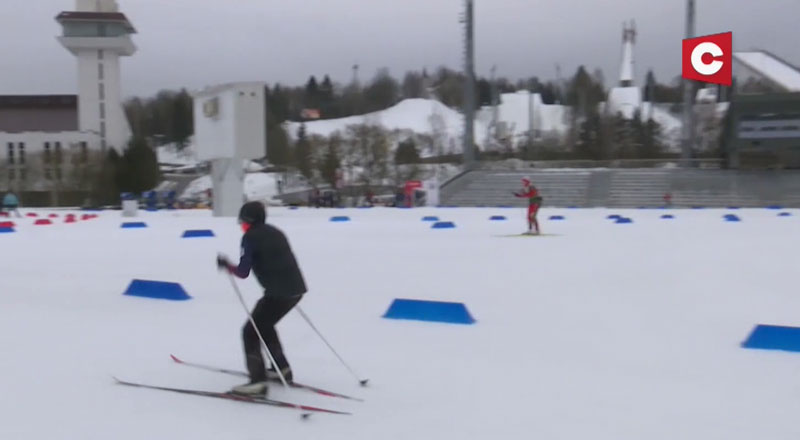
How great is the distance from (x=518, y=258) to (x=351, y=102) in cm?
10411

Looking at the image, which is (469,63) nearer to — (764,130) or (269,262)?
(764,130)

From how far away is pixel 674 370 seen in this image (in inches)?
200

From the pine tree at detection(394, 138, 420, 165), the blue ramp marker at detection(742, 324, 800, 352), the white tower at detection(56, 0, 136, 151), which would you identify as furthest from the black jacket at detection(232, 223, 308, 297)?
the white tower at detection(56, 0, 136, 151)

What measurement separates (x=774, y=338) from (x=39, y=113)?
7731cm

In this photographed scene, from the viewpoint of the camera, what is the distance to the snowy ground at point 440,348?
4023mm

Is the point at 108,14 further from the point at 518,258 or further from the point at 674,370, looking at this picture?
the point at 674,370

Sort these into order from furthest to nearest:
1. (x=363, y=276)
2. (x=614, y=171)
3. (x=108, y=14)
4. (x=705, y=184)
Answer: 1. (x=108, y=14)
2. (x=614, y=171)
3. (x=705, y=184)
4. (x=363, y=276)

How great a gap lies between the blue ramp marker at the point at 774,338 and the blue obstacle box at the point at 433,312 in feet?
7.26

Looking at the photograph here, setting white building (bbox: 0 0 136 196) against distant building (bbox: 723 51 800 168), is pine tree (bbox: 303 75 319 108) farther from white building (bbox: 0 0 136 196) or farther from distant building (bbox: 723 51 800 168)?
distant building (bbox: 723 51 800 168)

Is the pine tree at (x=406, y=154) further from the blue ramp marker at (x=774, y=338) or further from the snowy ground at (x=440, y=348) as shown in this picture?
the blue ramp marker at (x=774, y=338)

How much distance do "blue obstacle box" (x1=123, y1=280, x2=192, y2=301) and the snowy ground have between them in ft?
0.49

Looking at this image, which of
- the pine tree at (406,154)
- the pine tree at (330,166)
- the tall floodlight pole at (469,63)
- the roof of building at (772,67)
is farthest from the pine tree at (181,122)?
the roof of building at (772,67)

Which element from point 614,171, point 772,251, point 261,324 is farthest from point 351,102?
point 261,324

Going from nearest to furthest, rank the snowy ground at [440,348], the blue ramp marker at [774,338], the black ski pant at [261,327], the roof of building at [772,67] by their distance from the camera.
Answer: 1. the snowy ground at [440,348]
2. the black ski pant at [261,327]
3. the blue ramp marker at [774,338]
4. the roof of building at [772,67]
